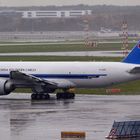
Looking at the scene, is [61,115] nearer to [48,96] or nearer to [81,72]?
[48,96]

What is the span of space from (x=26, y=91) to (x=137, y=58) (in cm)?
1130

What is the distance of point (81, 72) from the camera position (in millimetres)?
60750

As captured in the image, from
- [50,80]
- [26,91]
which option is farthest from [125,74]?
[26,91]

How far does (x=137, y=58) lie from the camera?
61.1 meters

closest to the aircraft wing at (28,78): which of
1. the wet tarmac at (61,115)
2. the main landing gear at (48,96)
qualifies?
the main landing gear at (48,96)

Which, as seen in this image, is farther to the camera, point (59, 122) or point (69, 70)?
point (69, 70)

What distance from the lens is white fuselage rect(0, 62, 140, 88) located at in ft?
197

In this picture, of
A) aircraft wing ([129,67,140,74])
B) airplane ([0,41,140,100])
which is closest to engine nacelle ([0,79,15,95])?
airplane ([0,41,140,100])

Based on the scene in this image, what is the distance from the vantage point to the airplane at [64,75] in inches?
2362

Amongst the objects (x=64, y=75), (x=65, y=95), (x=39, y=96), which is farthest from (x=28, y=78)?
(x=65, y=95)

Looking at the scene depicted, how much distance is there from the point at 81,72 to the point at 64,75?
1.32 m

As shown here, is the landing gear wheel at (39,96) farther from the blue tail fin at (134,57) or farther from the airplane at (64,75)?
the blue tail fin at (134,57)

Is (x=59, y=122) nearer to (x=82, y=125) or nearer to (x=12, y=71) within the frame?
(x=82, y=125)

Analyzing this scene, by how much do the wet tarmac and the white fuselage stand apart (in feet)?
4.37
